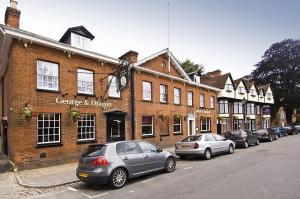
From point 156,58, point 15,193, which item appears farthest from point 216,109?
point 15,193

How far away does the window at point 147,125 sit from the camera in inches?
779

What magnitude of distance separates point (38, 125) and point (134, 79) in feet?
26.2

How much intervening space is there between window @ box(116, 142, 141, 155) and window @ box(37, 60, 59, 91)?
6.46 m

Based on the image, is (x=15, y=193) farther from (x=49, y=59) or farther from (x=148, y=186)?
(x=49, y=59)

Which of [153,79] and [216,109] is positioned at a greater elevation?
[153,79]

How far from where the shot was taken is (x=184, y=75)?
2467cm

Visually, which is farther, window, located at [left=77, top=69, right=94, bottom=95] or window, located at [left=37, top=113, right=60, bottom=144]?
window, located at [left=77, top=69, right=94, bottom=95]

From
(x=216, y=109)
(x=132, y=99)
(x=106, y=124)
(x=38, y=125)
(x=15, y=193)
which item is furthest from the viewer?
(x=216, y=109)

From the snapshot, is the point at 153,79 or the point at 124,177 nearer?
the point at 124,177

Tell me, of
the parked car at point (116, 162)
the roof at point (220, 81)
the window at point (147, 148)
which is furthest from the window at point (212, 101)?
the parked car at point (116, 162)

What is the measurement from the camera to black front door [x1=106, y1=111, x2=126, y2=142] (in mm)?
16812

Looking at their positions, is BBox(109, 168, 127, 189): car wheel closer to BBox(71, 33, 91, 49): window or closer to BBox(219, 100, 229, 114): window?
BBox(71, 33, 91, 49): window

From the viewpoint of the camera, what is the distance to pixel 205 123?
27.8m

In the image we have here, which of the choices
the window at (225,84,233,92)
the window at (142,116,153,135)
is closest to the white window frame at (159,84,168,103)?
the window at (142,116,153,135)
